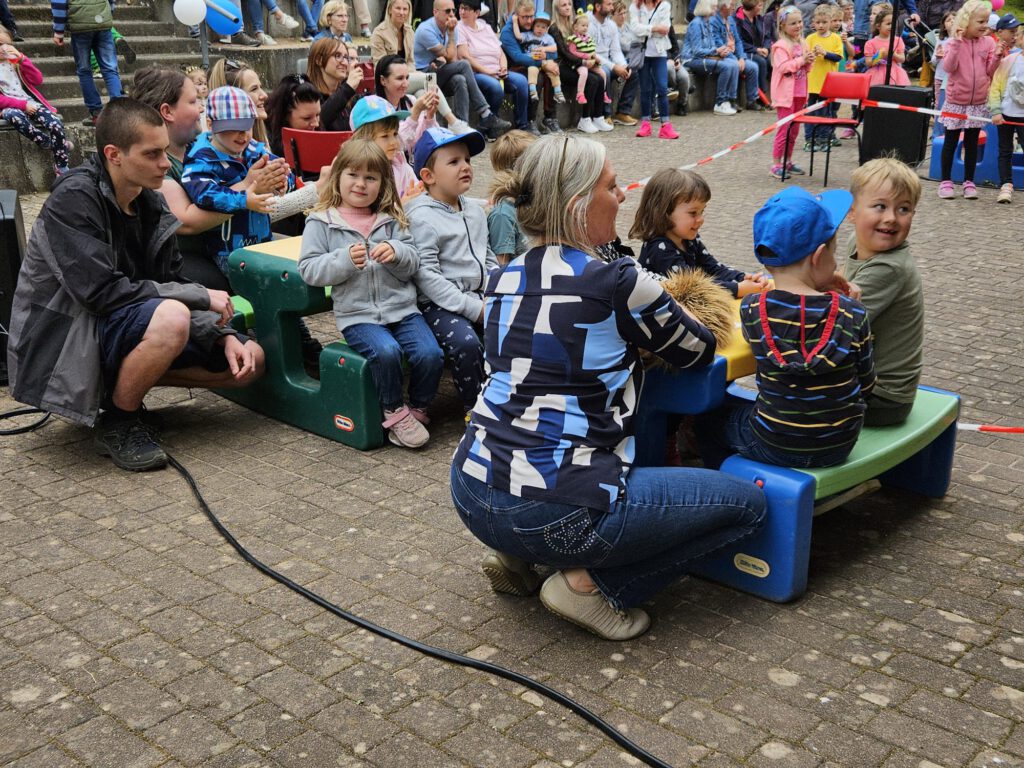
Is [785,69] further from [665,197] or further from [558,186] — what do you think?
[558,186]

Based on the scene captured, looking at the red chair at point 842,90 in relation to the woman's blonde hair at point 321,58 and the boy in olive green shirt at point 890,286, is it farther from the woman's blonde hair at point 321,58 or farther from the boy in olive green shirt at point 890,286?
the boy in olive green shirt at point 890,286

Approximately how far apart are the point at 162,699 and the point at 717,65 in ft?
50.0

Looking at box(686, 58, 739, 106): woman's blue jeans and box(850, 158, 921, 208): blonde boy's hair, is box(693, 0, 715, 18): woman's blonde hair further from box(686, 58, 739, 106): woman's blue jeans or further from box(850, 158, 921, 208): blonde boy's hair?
box(850, 158, 921, 208): blonde boy's hair

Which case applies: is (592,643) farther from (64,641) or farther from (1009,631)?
(64,641)

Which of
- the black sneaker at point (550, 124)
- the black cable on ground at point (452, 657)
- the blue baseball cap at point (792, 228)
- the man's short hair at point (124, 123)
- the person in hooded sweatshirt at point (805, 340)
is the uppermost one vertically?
the man's short hair at point (124, 123)

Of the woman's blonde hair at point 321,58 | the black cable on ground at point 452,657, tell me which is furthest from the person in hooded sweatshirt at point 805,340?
the woman's blonde hair at point 321,58

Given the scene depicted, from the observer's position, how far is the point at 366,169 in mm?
4746

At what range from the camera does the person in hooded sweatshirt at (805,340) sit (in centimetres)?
322

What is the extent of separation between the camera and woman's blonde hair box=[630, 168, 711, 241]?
4.52m

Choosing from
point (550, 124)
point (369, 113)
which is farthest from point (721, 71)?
point (369, 113)

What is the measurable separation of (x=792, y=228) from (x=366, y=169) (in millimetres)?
2139

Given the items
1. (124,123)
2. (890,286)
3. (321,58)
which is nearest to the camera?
(890,286)

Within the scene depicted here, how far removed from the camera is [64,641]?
10.9ft

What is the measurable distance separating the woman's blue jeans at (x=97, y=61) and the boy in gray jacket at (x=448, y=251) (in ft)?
23.8
